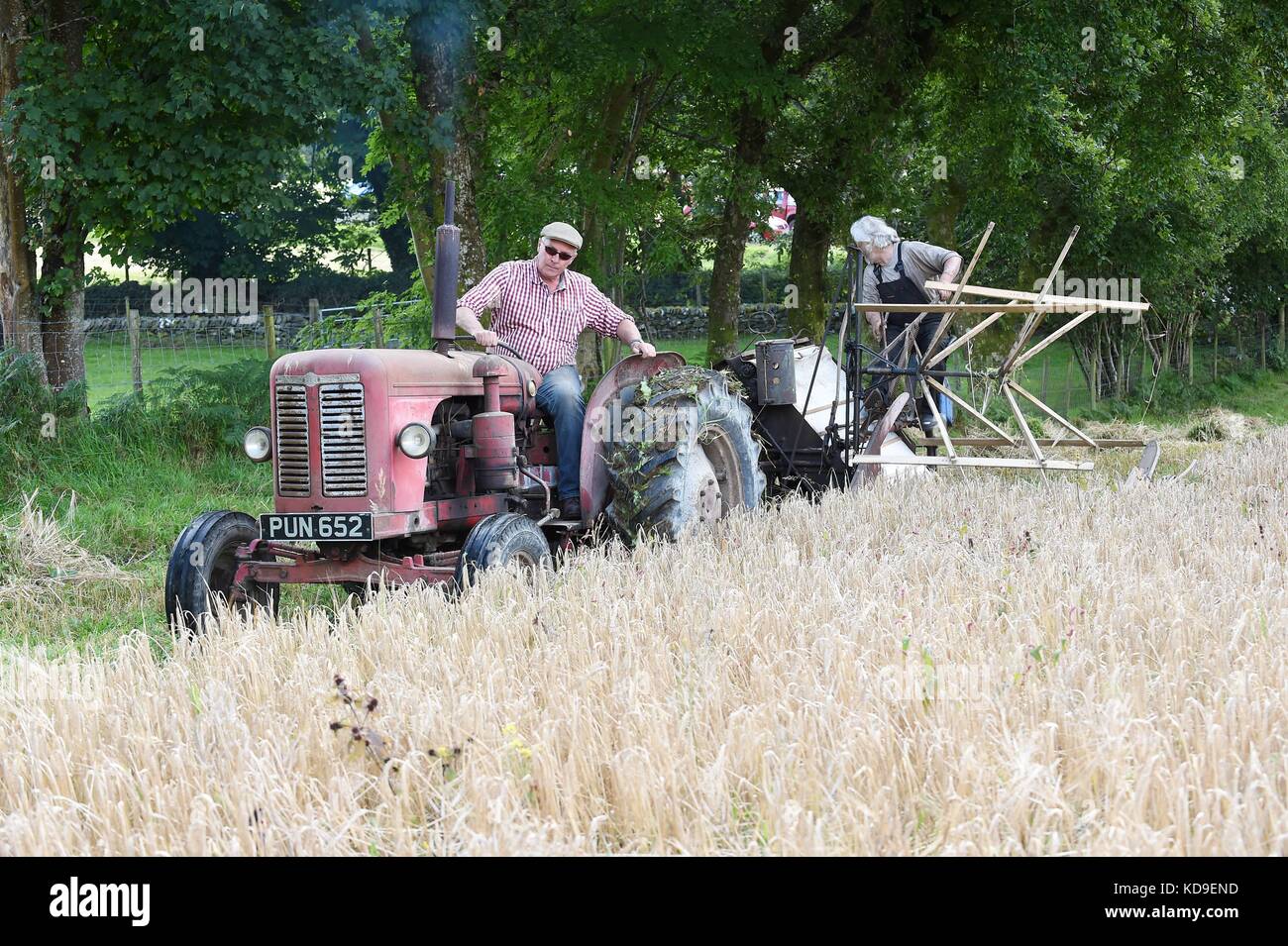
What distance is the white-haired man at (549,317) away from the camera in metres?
6.82

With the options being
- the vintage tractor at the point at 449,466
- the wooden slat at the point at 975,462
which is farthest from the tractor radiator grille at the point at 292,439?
the wooden slat at the point at 975,462

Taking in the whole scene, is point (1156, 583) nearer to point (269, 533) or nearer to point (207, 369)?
point (269, 533)

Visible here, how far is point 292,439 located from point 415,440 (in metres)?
0.54

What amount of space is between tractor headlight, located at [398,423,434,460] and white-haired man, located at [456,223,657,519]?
3.32 feet

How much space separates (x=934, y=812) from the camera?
306cm

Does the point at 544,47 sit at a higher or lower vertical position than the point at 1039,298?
higher

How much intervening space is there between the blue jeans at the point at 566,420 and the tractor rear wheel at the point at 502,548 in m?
0.73

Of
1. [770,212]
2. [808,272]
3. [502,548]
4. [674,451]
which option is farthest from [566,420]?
[770,212]

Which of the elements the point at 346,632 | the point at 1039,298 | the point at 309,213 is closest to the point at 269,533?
the point at 346,632

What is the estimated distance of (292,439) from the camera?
19.4ft

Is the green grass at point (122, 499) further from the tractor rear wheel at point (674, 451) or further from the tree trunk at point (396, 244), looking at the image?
the tree trunk at point (396, 244)

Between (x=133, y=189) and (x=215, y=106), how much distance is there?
91 centimetres

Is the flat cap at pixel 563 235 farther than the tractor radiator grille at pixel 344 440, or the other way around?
the flat cap at pixel 563 235

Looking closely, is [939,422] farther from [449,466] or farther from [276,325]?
[276,325]
